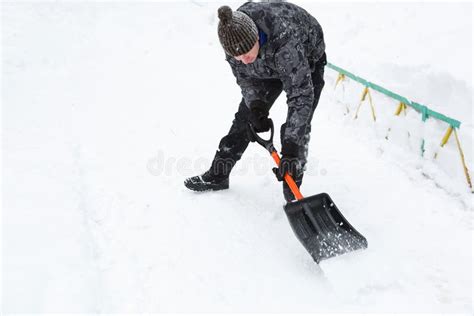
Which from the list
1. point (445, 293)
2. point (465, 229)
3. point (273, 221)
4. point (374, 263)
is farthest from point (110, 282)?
point (465, 229)

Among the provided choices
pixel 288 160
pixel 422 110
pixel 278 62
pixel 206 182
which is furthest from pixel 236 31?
pixel 422 110

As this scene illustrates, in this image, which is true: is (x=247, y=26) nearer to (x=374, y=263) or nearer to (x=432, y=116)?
(x=374, y=263)

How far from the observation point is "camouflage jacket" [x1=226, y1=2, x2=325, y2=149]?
2107 millimetres

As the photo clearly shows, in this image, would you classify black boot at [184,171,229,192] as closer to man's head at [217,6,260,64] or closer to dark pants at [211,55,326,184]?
dark pants at [211,55,326,184]

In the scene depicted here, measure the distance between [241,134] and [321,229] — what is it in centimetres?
96

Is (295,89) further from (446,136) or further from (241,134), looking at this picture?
(446,136)

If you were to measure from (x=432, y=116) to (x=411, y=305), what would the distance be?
1.69 m

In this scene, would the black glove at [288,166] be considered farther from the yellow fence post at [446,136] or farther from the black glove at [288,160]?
the yellow fence post at [446,136]

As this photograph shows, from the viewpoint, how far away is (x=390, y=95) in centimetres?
347

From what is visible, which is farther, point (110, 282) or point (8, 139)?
point (8, 139)

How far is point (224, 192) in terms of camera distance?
10.1 ft

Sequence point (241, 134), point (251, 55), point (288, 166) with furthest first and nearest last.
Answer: point (241, 134)
point (288, 166)
point (251, 55)

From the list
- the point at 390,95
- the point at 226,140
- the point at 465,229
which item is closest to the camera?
the point at 465,229

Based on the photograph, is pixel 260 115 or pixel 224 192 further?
pixel 224 192
